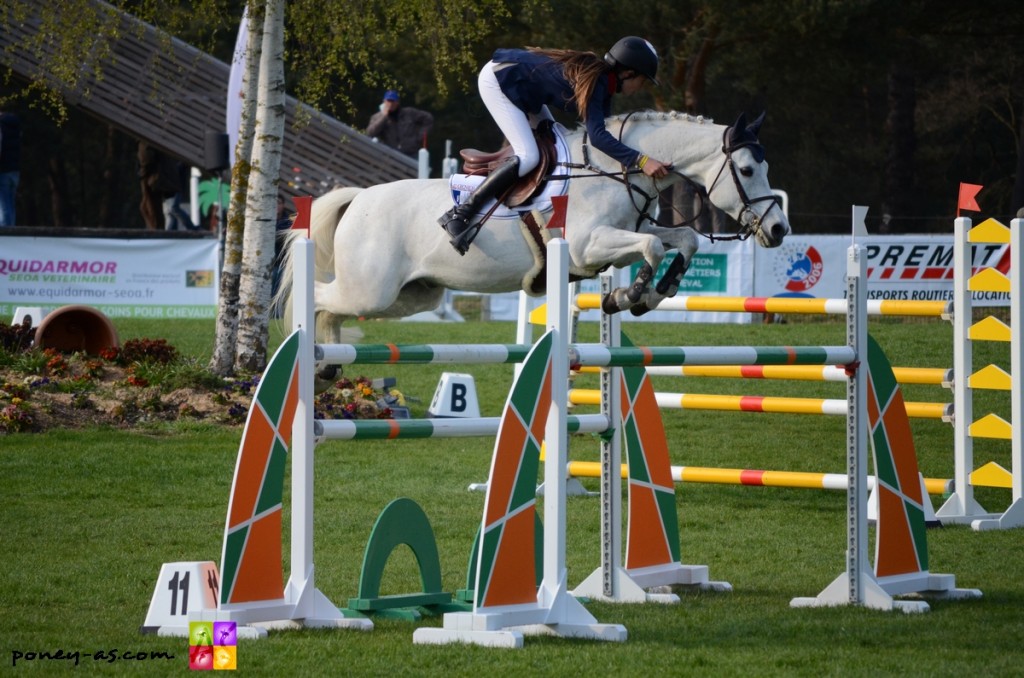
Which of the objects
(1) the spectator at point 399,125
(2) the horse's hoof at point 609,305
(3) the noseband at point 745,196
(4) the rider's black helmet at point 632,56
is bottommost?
(2) the horse's hoof at point 609,305

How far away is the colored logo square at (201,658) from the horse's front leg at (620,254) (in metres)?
2.34

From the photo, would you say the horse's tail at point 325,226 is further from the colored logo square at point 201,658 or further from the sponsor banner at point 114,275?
the sponsor banner at point 114,275

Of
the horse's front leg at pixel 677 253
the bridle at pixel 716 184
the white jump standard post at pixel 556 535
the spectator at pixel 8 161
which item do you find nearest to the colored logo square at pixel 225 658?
the white jump standard post at pixel 556 535

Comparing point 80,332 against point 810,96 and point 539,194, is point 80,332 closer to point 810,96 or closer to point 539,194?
point 539,194

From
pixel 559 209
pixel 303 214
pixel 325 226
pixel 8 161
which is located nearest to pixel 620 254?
pixel 559 209

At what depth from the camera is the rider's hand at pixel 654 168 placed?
6.20m

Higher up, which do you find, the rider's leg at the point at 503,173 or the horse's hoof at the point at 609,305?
the rider's leg at the point at 503,173

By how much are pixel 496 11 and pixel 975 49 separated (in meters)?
19.9

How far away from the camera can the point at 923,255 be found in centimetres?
1522

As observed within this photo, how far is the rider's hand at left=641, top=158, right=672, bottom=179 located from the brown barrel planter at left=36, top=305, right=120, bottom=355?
6.54 m

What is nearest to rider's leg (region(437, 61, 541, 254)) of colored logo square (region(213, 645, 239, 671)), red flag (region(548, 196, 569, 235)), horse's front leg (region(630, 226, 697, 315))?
horse's front leg (region(630, 226, 697, 315))

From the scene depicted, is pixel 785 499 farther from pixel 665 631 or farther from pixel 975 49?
pixel 975 49

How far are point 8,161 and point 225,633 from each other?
44.5 ft

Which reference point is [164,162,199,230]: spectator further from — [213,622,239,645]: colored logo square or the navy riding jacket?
[213,622,239,645]: colored logo square
